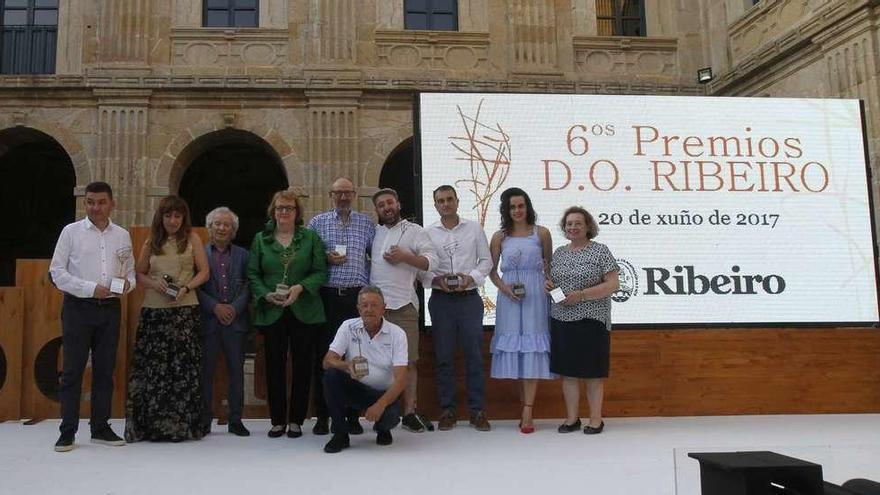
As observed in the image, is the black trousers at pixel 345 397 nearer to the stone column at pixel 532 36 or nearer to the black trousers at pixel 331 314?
the black trousers at pixel 331 314

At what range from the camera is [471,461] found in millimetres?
3949

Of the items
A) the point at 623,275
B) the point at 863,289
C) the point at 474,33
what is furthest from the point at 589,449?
the point at 474,33

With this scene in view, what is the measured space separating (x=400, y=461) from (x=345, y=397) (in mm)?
605

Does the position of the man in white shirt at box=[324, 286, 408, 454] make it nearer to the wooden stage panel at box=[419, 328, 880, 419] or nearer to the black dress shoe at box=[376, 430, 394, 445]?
the black dress shoe at box=[376, 430, 394, 445]

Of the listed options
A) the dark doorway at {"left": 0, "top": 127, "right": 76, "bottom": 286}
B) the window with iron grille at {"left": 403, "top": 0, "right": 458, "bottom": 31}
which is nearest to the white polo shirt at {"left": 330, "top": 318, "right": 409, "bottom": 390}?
the window with iron grille at {"left": 403, "top": 0, "right": 458, "bottom": 31}

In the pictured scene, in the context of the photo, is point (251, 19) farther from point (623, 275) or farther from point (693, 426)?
point (693, 426)

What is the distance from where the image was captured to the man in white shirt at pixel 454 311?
5176 millimetres

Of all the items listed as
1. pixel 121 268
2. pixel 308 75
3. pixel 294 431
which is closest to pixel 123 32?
pixel 308 75

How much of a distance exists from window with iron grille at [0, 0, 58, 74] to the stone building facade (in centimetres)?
22

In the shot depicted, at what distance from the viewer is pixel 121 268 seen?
4750 mm

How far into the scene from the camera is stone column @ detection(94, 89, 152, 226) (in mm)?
11766

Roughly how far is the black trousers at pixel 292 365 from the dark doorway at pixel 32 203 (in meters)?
12.7

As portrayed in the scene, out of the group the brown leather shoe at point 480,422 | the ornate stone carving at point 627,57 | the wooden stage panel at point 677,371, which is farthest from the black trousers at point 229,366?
the ornate stone carving at point 627,57

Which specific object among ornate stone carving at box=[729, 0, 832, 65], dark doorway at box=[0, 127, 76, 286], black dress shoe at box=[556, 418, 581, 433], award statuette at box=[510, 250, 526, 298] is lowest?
black dress shoe at box=[556, 418, 581, 433]
